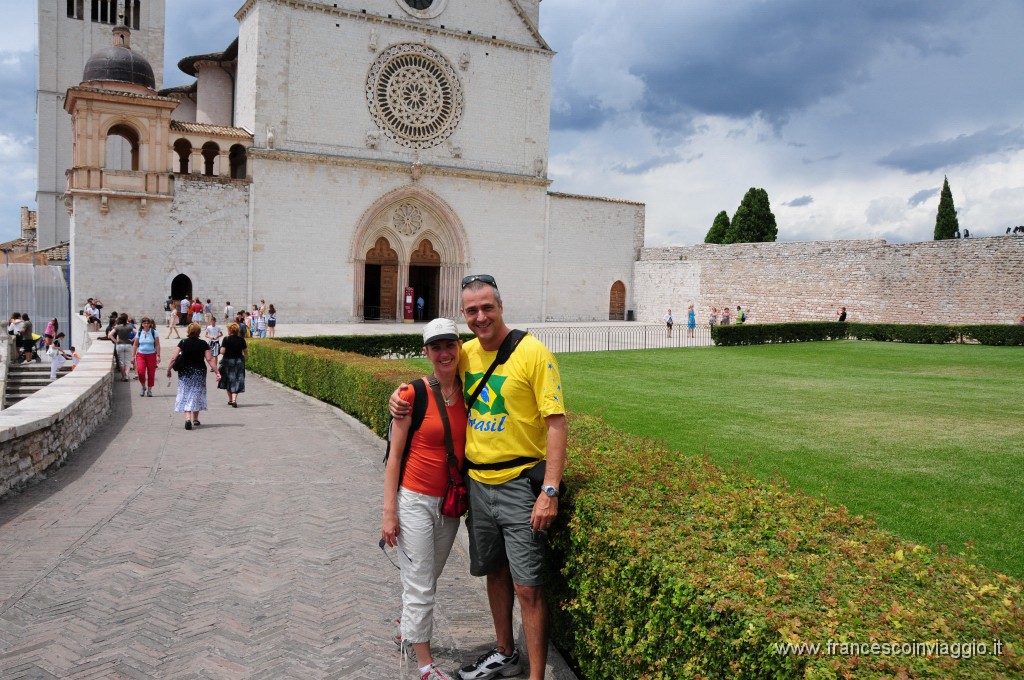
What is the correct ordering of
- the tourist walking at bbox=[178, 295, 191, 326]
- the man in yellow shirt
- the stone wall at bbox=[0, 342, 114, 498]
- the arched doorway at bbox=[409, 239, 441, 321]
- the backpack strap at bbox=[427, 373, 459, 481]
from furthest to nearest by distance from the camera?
the arched doorway at bbox=[409, 239, 441, 321] → the tourist walking at bbox=[178, 295, 191, 326] → the stone wall at bbox=[0, 342, 114, 498] → the backpack strap at bbox=[427, 373, 459, 481] → the man in yellow shirt

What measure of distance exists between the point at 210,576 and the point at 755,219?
52.5 metres

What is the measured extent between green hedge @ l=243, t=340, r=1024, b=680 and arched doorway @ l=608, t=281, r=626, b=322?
35.2 metres

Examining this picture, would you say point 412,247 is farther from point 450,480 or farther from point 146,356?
point 450,480

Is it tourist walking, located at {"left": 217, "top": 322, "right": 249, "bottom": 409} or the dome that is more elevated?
the dome

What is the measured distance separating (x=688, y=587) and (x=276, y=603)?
10.3 ft

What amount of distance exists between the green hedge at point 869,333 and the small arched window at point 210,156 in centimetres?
2142

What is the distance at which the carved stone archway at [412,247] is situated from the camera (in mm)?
32531

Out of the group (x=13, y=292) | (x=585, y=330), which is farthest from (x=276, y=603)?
(x=13, y=292)

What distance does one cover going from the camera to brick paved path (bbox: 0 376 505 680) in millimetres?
4195

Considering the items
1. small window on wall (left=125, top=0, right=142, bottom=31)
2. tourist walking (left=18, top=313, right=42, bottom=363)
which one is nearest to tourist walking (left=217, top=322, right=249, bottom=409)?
tourist walking (left=18, top=313, right=42, bottom=363)

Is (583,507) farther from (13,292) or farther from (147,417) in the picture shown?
(13,292)

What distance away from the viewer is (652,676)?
10.2 ft

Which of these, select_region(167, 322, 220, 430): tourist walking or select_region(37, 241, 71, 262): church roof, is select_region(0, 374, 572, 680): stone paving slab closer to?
select_region(167, 322, 220, 430): tourist walking

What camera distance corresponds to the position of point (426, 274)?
3569 centimetres
